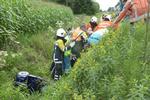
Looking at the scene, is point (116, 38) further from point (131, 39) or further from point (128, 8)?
point (128, 8)

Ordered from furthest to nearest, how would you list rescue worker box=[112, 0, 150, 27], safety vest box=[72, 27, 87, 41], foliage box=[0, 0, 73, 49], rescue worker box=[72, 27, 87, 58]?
foliage box=[0, 0, 73, 49]
safety vest box=[72, 27, 87, 41]
rescue worker box=[72, 27, 87, 58]
rescue worker box=[112, 0, 150, 27]

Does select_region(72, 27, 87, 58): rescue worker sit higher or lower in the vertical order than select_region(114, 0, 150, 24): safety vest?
lower

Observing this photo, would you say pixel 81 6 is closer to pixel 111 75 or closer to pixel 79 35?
pixel 79 35

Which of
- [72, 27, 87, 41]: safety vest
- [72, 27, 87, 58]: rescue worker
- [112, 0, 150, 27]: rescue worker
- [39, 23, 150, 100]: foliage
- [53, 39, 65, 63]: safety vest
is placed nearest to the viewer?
[39, 23, 150, 100]: foliage

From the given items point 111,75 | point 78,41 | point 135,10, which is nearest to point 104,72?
point 111,75

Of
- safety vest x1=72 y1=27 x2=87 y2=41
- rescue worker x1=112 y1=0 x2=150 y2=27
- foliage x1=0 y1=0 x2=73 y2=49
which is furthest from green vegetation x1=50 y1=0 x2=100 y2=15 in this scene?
rescue worker x1=112 y1=0 x2=150 y2=27

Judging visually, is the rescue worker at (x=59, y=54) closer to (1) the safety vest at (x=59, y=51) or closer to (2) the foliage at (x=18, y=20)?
(1) the safety vest at (x=59, y=51)

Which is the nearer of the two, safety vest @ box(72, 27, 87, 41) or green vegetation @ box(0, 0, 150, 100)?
green vegetation @ box(0, 0, 150, 100)

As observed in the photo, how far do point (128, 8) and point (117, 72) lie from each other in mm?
3851

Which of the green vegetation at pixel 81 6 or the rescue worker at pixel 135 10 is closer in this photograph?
the rescue worker at pixel 135 10

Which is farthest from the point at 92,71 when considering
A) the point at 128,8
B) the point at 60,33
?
the point at 60,33

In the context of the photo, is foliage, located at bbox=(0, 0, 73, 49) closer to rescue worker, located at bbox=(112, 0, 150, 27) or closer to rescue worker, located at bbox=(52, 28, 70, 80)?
rescue worker, located at bbox=(52, 28, 70, 80)

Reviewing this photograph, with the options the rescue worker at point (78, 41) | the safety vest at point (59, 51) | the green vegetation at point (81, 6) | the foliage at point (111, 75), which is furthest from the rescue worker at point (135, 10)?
the green vegetation at point (81, 6)

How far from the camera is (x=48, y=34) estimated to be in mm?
19594
